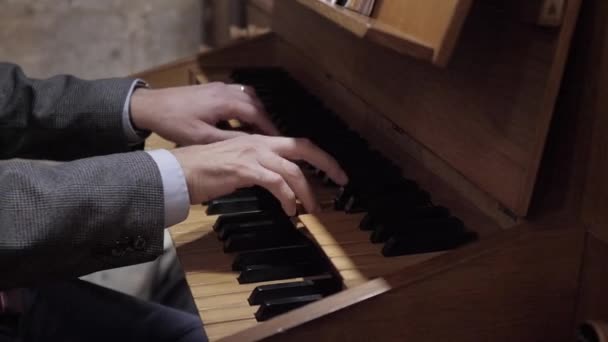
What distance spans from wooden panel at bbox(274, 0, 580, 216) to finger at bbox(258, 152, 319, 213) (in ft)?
0.66

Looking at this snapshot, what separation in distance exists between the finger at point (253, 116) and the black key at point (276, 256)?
1.23 ft

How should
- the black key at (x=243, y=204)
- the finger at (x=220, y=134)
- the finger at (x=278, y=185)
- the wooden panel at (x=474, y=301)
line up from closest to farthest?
the wooden panel at (x=474, y=301)
the finger at (x=278, y=185)
the black key at (x=243, y=204)
the finger at (x=220, y=134)

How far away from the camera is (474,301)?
83cm

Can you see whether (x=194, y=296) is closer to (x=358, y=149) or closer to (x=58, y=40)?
(x=358, y=149)

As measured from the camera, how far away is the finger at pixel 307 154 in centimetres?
107

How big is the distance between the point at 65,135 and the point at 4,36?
1.33m

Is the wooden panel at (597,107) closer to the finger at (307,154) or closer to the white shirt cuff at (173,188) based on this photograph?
the finger at (307,154)

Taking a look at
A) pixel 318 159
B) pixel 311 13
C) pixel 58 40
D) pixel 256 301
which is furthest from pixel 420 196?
pixel 58 40

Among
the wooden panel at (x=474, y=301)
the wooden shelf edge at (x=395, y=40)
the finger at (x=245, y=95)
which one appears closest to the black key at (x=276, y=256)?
the wooden panel at (x=474, y=301)

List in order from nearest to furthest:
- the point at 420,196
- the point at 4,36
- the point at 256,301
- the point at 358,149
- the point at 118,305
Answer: the point at 256,301 < the point at 420,196 < the point at 358,149 < the point at 118,305 < the point at 4,36

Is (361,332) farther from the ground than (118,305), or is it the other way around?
(361,332)

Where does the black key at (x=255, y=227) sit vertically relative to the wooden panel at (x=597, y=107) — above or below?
below

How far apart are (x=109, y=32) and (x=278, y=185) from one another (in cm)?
192

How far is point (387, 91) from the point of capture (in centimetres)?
122
